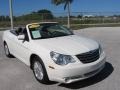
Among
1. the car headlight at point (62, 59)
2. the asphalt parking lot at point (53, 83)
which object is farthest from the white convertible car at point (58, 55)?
the asphalt parking lot at point (53, 83)

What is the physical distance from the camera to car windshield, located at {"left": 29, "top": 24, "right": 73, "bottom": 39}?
7.12m

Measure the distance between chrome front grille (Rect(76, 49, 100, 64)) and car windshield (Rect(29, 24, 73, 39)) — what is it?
1613 mm

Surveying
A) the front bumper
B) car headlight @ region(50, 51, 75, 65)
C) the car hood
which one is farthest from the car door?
the front bumper

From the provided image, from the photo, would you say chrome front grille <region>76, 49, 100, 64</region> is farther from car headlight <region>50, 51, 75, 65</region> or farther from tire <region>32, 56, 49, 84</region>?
tire <region>32, 56, 49, 84</region>


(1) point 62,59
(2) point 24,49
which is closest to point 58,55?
(1) point 62,59

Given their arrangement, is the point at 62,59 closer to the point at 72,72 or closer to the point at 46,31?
the point at 72,72

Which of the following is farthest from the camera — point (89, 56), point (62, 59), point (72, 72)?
point (89, 56)

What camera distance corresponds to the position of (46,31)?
7.38 metres

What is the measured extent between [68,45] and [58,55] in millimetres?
577

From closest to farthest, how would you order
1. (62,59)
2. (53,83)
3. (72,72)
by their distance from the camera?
1. (72,72)
2. (62,59)
3. (53,83)

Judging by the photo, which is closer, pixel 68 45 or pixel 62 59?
pixel 62 59

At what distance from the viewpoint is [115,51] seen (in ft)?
Result: 32.6

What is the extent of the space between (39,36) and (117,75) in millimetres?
2390

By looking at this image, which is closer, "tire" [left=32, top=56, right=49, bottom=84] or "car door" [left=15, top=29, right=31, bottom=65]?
"tire" [left=32, top=56, right=49, bottom=84]
